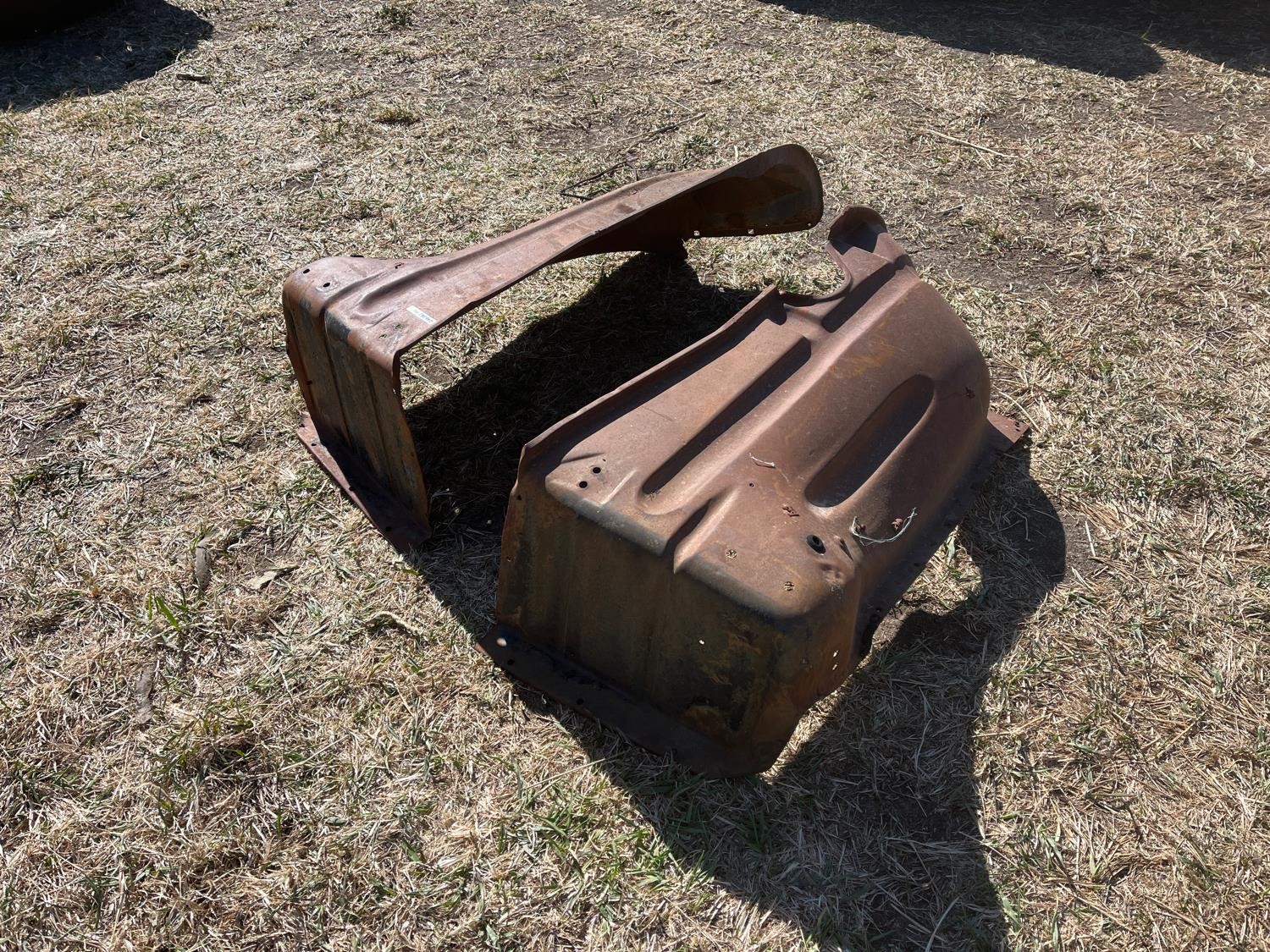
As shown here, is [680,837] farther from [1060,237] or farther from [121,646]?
[1060,237]

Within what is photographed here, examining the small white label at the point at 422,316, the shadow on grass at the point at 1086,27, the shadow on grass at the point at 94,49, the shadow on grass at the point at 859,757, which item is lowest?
the shadow on grass at the point at 859,757

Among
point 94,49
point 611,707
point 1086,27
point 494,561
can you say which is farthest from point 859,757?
point 94,49

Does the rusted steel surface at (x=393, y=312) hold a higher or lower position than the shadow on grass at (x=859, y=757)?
higher

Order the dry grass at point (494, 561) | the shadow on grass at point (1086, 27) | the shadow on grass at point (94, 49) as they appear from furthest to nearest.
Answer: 1. the shadow on grass at point (1086, 27)
2. the shadow on grass at point (94, 49)
3. the dry grass at point (494, 561)

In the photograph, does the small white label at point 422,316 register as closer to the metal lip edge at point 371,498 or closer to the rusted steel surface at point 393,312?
the rusted steel surface at point 393,312

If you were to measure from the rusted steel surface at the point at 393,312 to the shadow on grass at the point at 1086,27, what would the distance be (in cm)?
398

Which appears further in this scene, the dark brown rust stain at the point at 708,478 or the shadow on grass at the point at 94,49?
the shadow on grass at the point at 94,49

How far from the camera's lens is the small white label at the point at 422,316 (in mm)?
2555

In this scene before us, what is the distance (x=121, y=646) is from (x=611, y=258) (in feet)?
8.86

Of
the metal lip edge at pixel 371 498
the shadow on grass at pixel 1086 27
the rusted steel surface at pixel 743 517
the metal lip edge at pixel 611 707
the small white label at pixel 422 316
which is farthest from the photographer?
the shadow on grass at pixel 1086 27

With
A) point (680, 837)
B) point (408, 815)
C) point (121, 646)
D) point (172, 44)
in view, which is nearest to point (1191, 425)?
point (680, 837)

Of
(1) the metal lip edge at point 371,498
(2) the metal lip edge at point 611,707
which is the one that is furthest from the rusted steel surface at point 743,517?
(1) the metal lip edge at point 371,498

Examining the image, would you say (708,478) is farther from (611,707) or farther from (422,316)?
(422,316)

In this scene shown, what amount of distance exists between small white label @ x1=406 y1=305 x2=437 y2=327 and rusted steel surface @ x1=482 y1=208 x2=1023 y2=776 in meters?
0.59
